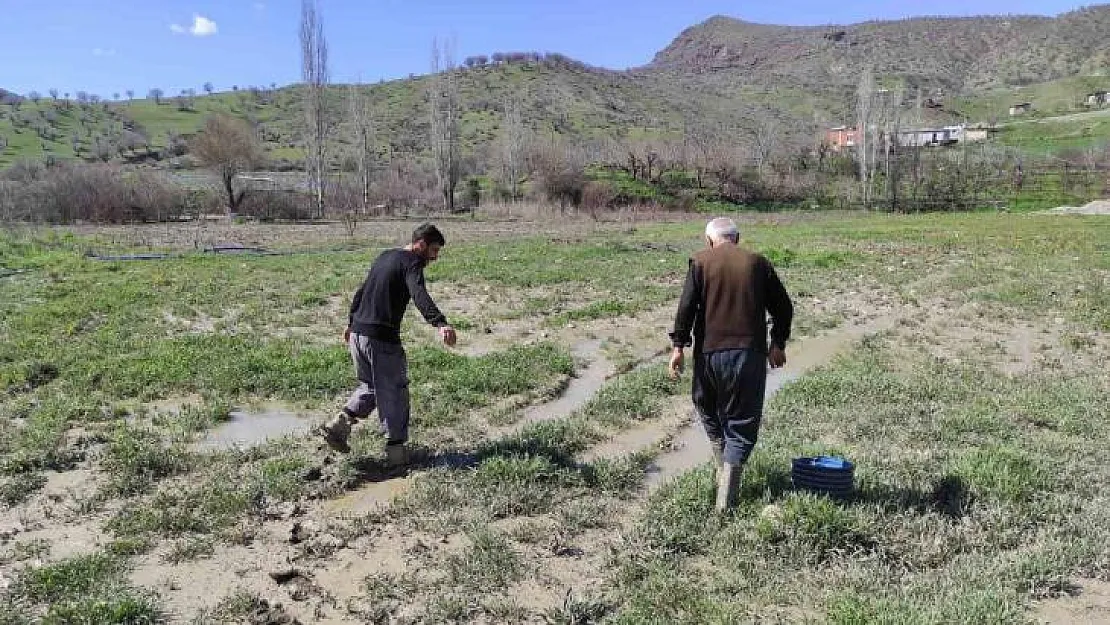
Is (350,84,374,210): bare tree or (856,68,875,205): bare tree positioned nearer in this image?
(350,84,374,210): bare tree

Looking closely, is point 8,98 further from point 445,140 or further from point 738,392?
point 738,392

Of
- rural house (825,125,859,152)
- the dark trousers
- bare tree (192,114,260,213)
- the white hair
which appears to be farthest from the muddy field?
rural house (825,125,859,152)

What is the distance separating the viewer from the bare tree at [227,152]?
153 feet

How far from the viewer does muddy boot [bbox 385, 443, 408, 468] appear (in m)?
6.78

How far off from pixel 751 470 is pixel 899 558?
54.6 inches

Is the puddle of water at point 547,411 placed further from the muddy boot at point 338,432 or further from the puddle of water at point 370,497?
the muddy boot at point 338,432

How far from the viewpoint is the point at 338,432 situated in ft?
22.0

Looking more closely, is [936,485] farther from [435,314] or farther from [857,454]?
[435,314]

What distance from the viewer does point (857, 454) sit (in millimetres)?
6824

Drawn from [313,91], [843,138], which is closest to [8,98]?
[313,91]

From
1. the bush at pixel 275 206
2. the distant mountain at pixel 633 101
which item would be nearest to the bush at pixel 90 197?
the bush at pixel 275 206

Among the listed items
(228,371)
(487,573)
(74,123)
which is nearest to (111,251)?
(228,371)

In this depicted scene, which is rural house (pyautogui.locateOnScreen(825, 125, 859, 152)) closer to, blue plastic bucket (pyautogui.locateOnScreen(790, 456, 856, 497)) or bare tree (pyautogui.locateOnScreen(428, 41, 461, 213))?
bare tree (pyautogui.locateOnScreen(428, 41, 461, 213))

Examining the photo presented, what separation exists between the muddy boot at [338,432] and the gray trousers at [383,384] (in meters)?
0.12
